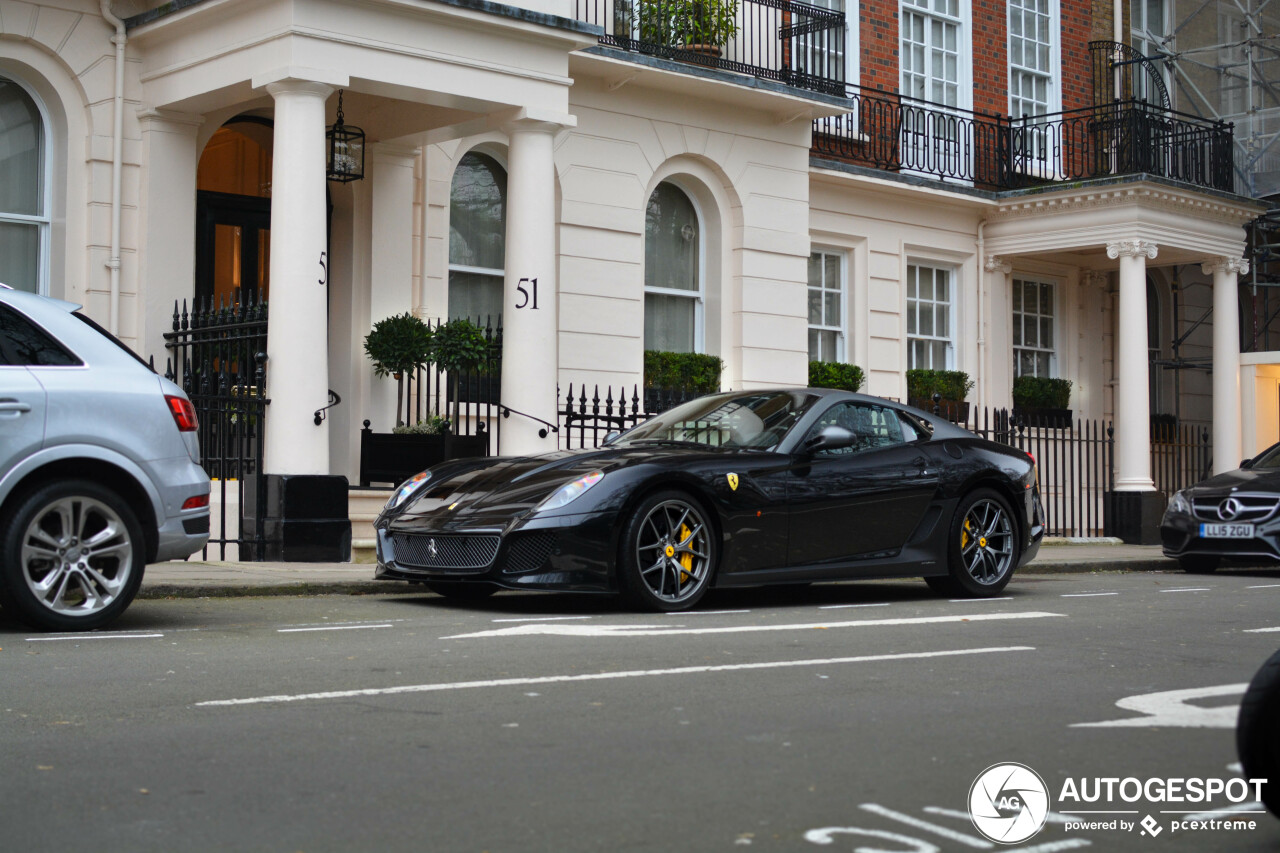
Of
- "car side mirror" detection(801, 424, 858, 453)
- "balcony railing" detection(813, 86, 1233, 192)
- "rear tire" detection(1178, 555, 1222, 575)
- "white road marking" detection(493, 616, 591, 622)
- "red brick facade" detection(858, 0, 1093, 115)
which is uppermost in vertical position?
"red brick facade" detection(858, 0, 1093, 115)

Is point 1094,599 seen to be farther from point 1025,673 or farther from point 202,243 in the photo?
point 202,243

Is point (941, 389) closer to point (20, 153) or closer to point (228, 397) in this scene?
point (228, 397)

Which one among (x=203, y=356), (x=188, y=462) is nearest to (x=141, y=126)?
(x=203, y=356)

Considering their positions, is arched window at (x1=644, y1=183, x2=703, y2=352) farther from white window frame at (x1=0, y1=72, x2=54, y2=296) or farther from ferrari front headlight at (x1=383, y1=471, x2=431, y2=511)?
ferrari front headlight at (x1=383, y1=471, x2=431, y2=511)

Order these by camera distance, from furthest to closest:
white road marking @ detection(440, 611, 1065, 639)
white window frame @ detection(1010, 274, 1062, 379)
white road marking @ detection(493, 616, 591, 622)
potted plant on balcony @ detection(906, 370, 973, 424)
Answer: white window frame @ detection(1010, 274, 1062, 379) < potted plant on balcony @ detection(906, 370, 973, 424) < white road marking @ detection(493, 616, 591, 622) < white road marking @ detection(440, 611, 1065, 639)

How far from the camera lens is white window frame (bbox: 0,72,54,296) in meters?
14.3

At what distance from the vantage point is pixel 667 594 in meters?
9.26

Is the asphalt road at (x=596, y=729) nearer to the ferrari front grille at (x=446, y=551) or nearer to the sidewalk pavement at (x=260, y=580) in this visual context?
the ferrari front grille at (x=446, y=551)

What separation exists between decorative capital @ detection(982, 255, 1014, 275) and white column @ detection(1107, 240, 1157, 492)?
1.99 metres

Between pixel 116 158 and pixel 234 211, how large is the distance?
5.81ft

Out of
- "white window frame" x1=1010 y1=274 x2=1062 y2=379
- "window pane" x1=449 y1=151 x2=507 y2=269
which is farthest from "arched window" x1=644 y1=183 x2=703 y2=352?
"white window frame" x1=1010 y1=274 x2=1062 y2=379

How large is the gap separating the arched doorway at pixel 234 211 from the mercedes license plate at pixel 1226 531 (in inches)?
377

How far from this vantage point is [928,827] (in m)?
3.90

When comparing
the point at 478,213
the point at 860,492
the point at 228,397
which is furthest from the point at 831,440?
the point at 478,213
